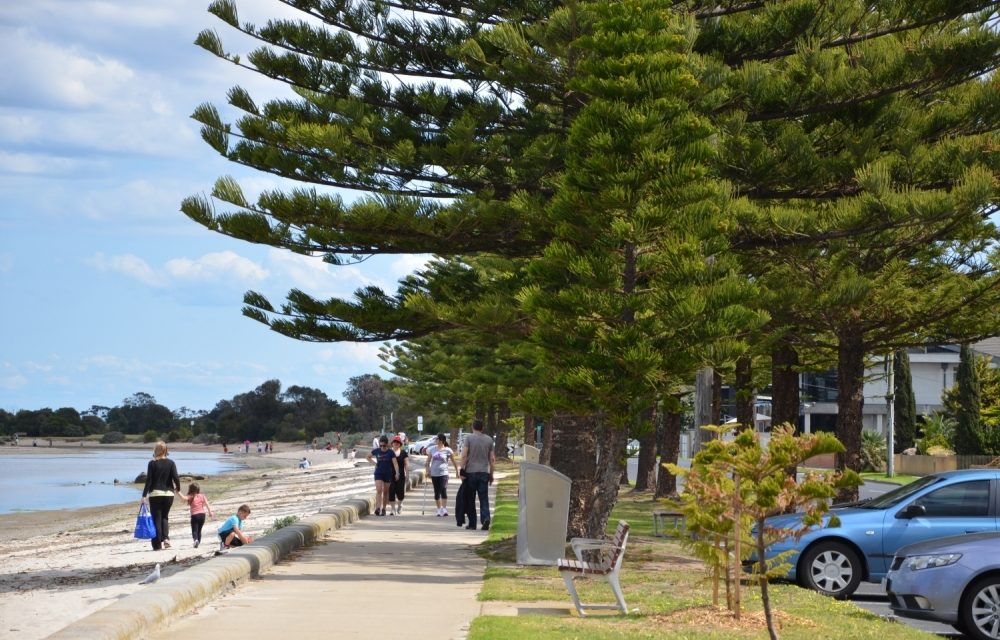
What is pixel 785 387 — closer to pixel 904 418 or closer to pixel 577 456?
pixel 577 456

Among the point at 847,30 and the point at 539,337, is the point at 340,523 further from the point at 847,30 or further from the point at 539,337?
the point at 847,30

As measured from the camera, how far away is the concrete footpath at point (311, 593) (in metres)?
9.36

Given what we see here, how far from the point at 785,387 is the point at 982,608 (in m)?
13.8

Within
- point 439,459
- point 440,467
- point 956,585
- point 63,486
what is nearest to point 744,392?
point 440,467

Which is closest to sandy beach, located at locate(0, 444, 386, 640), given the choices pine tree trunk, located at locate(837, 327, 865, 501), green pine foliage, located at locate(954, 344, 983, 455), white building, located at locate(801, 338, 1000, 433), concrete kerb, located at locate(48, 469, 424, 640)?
concrete kerb, located at locate(48, 469, 424, 640)

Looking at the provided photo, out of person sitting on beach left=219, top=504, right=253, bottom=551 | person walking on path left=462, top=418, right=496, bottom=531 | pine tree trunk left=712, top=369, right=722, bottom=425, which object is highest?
pine tree trunk left=712, top=369, right=722, bottom=425

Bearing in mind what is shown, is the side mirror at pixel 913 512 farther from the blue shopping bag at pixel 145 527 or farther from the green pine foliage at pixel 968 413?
the green pine foliage at pixel 968 413

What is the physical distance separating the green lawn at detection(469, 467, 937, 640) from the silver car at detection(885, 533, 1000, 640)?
1.42 ft

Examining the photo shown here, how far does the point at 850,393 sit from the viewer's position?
21.6m

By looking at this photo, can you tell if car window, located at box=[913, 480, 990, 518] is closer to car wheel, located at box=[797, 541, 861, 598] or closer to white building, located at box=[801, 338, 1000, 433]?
car wheel, located at box=[797, 541, 861, 598]

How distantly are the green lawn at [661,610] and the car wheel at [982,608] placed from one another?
0.65 metres

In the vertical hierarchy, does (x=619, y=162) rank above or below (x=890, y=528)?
above

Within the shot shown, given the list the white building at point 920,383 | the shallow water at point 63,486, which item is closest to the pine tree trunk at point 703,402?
the shallow water at point 63,486

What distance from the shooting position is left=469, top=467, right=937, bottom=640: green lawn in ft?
30.7
